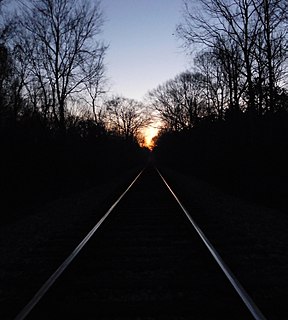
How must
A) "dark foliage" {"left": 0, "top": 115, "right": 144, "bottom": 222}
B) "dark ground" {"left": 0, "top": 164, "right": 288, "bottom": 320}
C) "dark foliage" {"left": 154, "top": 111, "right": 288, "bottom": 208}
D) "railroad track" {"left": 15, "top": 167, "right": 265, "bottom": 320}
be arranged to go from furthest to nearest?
"dark foliage" {"left": 154, "top": 111, "right": 288, "bottom": 208} → "dark foliage" {"left": 0, "top": 115, "right": 144, "bottom": 222} → "dark ground" {"left": 0, "top": 164, "right": 288, "bottom": 320} → "railroad track" {"left": 15, "top": 167, "right": 265, "bottom": 320}

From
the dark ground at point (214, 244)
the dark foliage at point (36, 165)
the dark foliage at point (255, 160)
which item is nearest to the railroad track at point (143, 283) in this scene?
the dark ground at point (214, 244)

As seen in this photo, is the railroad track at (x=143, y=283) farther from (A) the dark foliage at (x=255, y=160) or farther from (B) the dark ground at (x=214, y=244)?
(A) the dark foliage at (x=255, y=160)

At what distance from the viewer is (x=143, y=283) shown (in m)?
5.04

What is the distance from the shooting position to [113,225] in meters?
9.80

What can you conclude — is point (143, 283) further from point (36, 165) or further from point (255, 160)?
point (255, 160)

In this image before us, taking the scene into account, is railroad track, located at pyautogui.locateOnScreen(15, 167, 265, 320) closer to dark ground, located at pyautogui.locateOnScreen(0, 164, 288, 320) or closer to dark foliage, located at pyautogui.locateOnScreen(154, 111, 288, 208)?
dark ground, located at pyautogui.locateOnScreen(0, 164, 288, 320)

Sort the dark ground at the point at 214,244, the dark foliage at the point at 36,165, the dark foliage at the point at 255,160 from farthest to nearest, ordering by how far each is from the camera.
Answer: the dark foliage at the point at 255,160 < the dark foliage at the point at 36,165 < the dark ground at the point at 214,244

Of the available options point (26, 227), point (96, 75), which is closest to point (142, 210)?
point (26, 227)

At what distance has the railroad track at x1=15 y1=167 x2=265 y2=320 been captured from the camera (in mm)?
3961

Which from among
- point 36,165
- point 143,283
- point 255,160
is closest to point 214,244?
point 143,283

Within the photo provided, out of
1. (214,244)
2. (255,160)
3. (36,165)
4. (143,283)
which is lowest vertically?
(214,244)

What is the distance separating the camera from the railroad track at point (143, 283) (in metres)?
3.96

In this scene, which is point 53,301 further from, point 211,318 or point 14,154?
point 14,154

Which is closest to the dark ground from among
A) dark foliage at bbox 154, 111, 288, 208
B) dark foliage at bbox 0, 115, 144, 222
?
dark foliage at bbox 0, 115, 144, 222
